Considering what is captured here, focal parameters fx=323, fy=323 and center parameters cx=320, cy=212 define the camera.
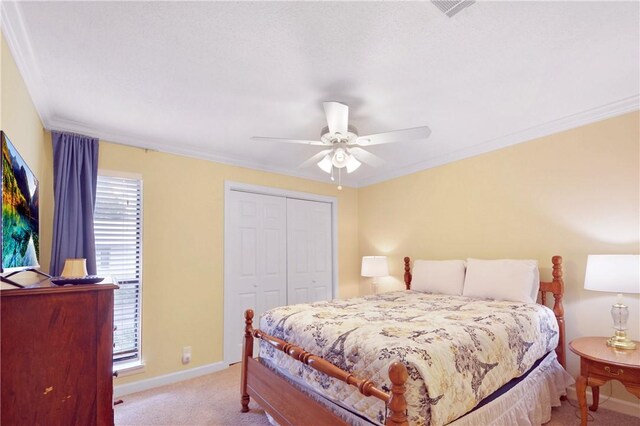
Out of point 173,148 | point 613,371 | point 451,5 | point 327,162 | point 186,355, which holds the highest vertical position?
point 451,5

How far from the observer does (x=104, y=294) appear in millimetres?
1418

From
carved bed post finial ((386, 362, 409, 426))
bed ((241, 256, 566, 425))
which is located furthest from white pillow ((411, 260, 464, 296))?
carved bed post finial ((386, 362, 409, 426))

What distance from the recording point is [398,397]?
4.55 feet

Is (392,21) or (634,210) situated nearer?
(392,21)

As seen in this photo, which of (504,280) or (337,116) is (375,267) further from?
(337,116)

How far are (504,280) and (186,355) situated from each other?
322 cm

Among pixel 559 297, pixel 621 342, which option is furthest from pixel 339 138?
pixel 621 342

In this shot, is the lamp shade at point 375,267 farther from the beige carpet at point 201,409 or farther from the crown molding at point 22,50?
the crown molding at point 22,50

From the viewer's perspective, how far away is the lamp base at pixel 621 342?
2.23 meters

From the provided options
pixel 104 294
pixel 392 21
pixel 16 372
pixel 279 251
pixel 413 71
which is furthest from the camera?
pixel 279 251

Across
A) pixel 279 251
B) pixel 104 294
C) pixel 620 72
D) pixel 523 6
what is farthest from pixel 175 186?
pixel 620 72

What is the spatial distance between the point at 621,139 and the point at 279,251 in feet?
11.9

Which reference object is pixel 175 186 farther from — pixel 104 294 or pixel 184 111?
pixel 104 294

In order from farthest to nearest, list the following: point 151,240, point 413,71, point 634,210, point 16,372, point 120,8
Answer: point 151,240
point 634,210
point 413,71
point 120,8
point 16,372
